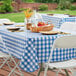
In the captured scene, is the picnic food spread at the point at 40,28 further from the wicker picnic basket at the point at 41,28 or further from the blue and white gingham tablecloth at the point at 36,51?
the blue and white gingham tablecloth at the point at 36,51

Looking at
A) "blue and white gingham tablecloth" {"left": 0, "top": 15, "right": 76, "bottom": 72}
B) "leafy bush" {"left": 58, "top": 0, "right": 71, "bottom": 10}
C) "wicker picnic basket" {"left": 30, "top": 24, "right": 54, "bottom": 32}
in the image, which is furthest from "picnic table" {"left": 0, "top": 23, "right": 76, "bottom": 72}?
"leafy bush" {"left": 58, "top": 0, "right": 71, "bottom": 10}

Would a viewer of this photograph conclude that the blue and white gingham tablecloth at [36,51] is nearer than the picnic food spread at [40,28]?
Yes

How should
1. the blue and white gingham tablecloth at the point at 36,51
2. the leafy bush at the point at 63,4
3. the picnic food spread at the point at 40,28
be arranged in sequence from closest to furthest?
1. the blue and white gingham tablecloth at the point at 36,51
2. the picnic food spread at the point at 40,28
3. the leafy bush at the point at 63,4

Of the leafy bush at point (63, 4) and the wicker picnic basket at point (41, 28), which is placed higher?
the wicker picnic basket at point (41, 28)

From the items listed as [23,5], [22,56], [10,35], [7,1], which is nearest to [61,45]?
[22,56]

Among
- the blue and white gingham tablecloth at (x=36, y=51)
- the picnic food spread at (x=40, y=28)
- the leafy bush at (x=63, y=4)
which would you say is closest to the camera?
the blue and white gingham tablecloth at (x=36, y=51)

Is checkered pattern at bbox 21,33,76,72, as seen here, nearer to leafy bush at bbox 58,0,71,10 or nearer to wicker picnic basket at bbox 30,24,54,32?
wicker picnic basket at bbox 30,24,54,32

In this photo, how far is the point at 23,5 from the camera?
29703mm

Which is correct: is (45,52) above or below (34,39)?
below

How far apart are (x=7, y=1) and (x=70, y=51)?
22.4m

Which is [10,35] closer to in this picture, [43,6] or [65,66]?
[65,66]

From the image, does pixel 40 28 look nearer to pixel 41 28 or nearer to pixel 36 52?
pixel 41 28

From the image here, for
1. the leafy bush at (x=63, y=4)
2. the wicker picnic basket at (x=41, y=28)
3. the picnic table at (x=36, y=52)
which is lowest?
the leafy bush at (x=63, y=4)

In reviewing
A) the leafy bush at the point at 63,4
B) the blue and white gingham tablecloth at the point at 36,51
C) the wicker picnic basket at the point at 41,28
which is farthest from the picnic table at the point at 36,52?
the leafy bush at the point at 63,4
